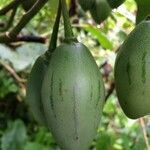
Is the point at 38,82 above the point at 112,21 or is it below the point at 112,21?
above

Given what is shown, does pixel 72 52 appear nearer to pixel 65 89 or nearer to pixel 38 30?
pixel 65 89

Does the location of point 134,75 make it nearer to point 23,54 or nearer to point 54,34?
point 54,34

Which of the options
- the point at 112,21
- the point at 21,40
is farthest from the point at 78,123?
the point at 112,21

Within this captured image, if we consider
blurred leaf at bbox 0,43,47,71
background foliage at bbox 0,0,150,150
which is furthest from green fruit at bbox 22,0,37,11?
blurred leaf at bbox 0,43,47,71

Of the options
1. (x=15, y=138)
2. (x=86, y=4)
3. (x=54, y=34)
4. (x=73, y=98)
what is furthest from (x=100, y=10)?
(x=15, y=138)

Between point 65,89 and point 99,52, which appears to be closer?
point 65,89

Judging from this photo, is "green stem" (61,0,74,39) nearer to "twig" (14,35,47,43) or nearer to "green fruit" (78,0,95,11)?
"green fruit" (78,0,95,11)
